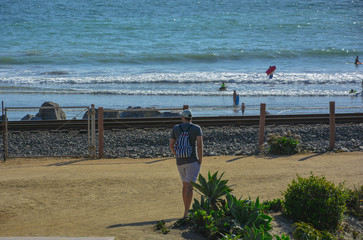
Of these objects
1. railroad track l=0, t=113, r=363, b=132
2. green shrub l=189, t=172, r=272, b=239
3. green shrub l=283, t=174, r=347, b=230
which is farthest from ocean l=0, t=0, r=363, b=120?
green shrub l=189, t=172, r=272, b=239

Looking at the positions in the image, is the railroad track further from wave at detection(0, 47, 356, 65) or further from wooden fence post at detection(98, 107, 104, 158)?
wave at detection(0, 47, 356, 65)

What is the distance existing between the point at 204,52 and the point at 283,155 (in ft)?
107

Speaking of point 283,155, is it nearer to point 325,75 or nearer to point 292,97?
point 292,97

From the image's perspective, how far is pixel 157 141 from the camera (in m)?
13.5

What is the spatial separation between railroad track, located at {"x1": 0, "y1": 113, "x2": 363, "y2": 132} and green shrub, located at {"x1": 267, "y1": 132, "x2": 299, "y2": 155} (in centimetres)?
347

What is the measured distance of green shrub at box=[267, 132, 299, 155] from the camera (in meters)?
11.9

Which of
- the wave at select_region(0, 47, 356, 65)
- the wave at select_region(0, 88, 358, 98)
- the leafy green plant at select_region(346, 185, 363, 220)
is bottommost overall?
the leafy green plant at select_region(346, 185, 363, 220)

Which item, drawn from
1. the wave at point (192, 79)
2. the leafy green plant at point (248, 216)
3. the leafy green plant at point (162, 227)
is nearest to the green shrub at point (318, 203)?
the leafy green plant at point (248, 216)

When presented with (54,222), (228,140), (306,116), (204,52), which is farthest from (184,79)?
(54,222)

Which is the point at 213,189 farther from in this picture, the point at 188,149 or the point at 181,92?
the point at 181,92

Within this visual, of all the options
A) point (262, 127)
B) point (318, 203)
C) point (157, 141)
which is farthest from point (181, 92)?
point (318, 203)

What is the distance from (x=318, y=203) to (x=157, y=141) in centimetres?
770

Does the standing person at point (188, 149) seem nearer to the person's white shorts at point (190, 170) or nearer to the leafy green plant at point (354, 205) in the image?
the person's white shorts at point (190, 170)

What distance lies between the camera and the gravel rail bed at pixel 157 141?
492 inches
